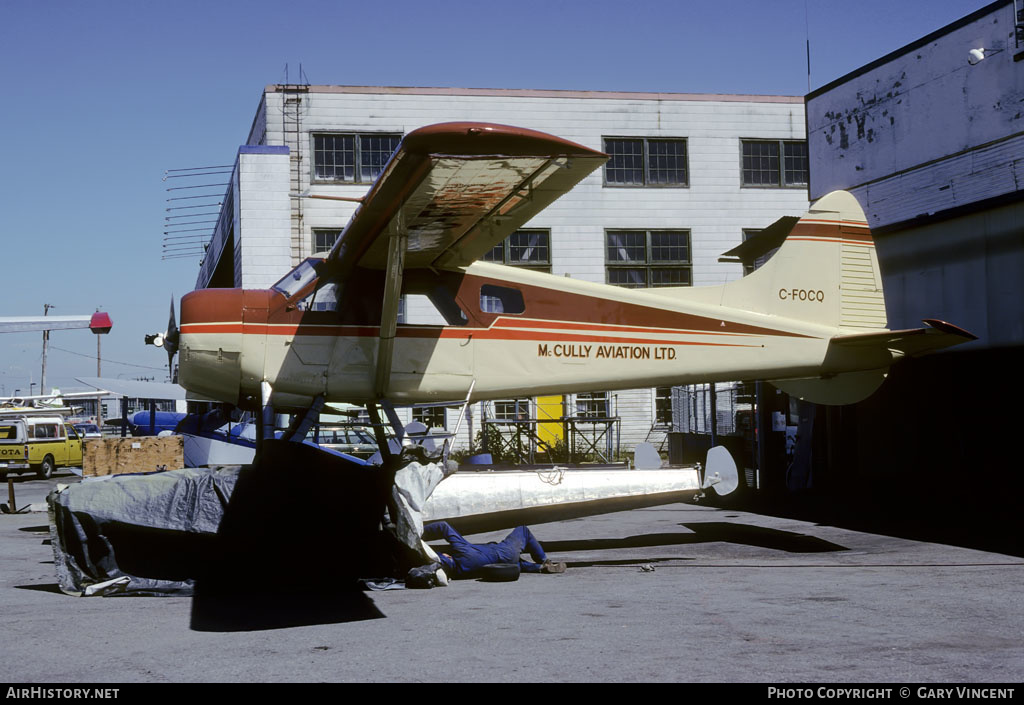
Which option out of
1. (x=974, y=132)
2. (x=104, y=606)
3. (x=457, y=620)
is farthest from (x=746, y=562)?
(x=974, y=132)

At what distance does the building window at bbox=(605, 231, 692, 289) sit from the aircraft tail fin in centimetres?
1852

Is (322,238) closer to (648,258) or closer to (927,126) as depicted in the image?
(648,258)

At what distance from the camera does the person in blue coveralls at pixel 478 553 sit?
869 centimetres

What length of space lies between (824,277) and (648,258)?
19382 millimetres

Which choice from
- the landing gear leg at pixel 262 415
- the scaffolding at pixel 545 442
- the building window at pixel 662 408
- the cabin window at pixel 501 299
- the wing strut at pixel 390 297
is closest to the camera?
the wing strut at pixel 390 297

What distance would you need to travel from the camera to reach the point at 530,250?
30406 millimetres

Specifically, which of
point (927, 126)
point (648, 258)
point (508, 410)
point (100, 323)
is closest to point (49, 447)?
point (100, 323)

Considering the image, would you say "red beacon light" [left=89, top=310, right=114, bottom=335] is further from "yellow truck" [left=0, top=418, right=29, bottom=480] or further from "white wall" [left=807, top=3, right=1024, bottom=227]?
"white wall" [left=807, top=3, right=1024, bottom=227]

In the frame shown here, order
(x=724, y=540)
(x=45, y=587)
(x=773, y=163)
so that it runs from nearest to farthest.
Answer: (x=45, y=587)
(x=724, y=540)
(x=773, y=163)

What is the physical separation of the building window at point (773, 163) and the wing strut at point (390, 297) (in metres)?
24.6

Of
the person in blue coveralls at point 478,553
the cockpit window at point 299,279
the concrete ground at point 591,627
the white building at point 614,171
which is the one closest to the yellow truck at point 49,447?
the white building at point 614,171

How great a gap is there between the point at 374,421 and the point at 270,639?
3.89m

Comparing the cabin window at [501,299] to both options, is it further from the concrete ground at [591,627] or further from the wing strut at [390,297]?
the concrete ground at [591,627]

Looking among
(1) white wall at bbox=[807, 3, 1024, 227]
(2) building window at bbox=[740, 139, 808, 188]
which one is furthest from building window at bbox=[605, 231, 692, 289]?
(1) white wall at bbox=[807, 3, 1024, 227]
